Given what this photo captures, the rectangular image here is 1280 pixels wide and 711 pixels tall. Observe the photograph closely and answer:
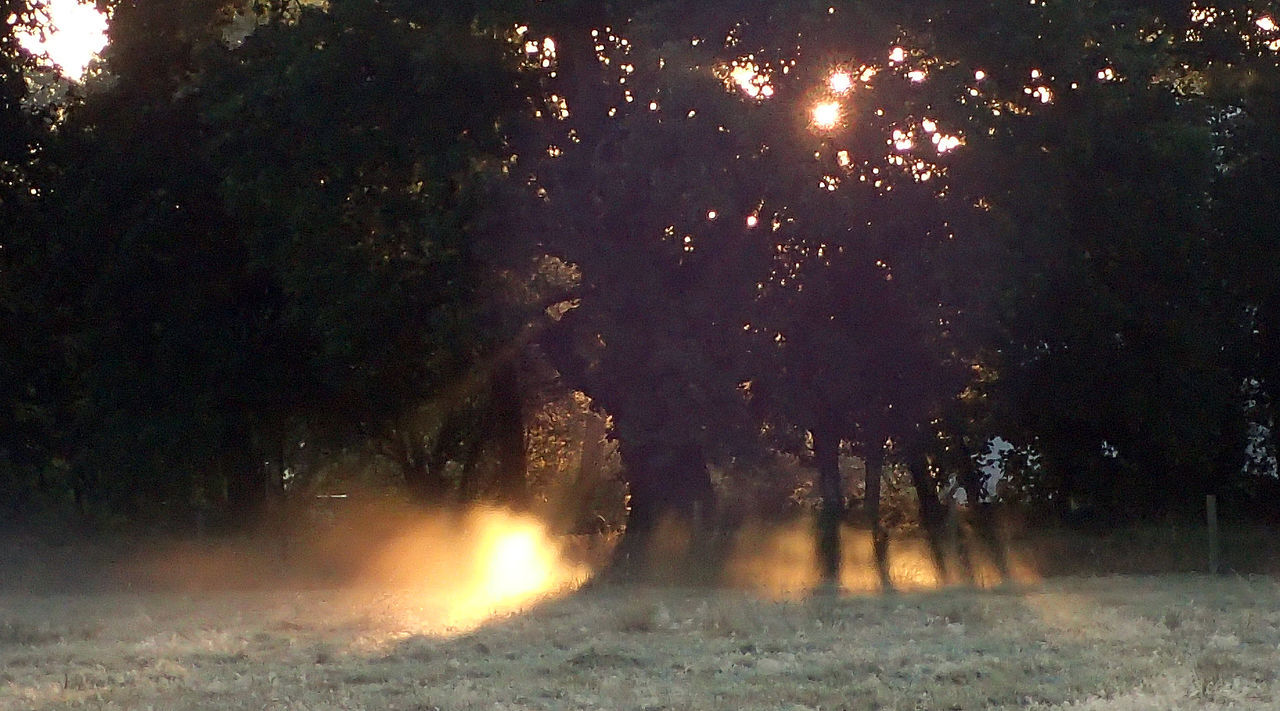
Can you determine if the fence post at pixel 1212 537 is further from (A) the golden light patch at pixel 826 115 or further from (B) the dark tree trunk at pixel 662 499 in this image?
(A) the golden light patch at pixel 826 115

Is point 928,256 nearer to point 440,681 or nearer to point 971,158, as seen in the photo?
point 971,158

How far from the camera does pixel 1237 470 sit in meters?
27.0

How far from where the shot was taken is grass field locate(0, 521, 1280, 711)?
34.6 feet

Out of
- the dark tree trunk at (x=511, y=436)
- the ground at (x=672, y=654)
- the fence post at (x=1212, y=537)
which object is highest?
the dark tree trunk at (x=511, y=436)

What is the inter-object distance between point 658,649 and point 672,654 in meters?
0.32

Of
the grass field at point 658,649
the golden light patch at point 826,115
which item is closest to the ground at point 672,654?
the grass field at point 658,649

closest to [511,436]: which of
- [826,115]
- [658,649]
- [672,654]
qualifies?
[826,115]

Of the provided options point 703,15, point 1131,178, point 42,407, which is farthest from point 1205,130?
point 42,407

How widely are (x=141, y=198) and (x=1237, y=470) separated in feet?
61.9

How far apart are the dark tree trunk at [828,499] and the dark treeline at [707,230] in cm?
9

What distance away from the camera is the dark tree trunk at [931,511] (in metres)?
23.7

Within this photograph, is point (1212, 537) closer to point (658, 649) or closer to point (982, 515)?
point (982, 515)

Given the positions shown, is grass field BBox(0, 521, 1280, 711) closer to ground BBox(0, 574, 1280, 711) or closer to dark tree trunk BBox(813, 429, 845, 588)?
ground BBox(0, 574, 1280, 711)

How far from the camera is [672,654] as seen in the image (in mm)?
12594
